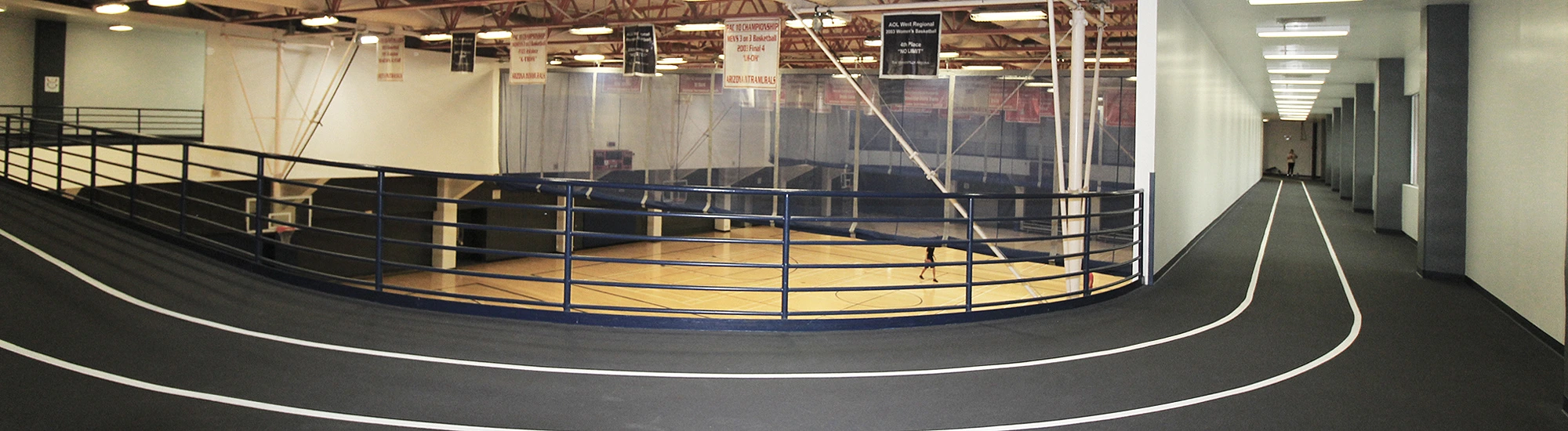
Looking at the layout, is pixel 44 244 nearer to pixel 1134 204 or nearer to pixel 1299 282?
pixel 1134 204

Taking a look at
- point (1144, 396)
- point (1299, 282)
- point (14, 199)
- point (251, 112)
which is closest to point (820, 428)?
point (1144, 396)

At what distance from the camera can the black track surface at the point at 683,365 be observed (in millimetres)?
4160

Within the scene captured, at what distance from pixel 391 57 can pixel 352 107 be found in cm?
238

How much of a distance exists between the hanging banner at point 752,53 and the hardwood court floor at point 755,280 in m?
3.31

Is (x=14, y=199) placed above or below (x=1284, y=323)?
above

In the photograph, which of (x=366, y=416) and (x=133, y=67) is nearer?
(x=366, y=416)

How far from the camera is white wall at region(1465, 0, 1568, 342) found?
6758mm

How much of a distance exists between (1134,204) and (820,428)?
5853 millimetres

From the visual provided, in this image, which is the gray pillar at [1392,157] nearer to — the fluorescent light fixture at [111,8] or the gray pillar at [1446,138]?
the gray pillar at [1446,138]

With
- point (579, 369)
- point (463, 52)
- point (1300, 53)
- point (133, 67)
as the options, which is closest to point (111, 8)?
point (463, 52)

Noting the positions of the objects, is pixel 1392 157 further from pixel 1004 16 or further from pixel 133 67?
pixel 133 67

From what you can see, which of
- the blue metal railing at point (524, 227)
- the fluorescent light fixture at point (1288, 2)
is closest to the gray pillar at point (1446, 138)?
the fluorescent light fixture at point (1288, 2)

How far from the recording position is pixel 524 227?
1389cm

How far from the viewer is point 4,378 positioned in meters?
4.09
